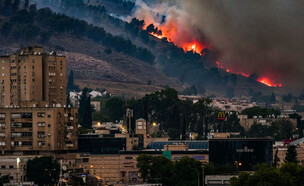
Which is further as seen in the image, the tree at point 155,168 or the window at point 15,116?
the window at point 15,116

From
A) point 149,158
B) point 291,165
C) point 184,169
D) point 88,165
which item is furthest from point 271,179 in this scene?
point 88,165

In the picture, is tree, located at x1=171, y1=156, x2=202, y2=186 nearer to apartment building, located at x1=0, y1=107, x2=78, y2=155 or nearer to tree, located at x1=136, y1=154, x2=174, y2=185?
tree, located at x1=136, y1=154, x2=174, y2=185

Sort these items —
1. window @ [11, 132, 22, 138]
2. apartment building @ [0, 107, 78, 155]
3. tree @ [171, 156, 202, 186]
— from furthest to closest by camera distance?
window @ [11, 132, 22, 138]
apartment building @ [0, 107, 78, 155]
tree @ [171, 156, 202, 186]

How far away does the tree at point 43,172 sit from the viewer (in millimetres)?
178625

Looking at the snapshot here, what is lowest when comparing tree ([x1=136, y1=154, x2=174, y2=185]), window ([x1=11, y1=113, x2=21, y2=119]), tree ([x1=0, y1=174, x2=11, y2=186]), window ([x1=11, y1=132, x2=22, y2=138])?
tree ([x1=0, y1=174, x2=11, y2=186])

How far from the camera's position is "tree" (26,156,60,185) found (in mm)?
178625

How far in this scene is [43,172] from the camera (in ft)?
587

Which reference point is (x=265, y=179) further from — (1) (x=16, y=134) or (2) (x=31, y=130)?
(1) (x=16, y=134)

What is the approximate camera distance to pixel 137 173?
197750 mm

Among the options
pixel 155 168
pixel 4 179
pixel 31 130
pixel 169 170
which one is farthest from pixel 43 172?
pixel 31 130

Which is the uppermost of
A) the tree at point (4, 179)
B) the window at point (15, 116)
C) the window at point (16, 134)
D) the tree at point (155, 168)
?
the window at point (15, 116)

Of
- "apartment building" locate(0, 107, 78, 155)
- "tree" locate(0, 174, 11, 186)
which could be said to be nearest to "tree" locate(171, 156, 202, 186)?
"tree" locate(0, 174, 11, 186)

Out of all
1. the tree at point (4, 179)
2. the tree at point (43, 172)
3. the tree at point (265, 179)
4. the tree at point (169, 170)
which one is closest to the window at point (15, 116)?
the tree at point (43, 172)

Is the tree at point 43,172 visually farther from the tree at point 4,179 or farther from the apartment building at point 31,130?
the apartment building at point 31,130
